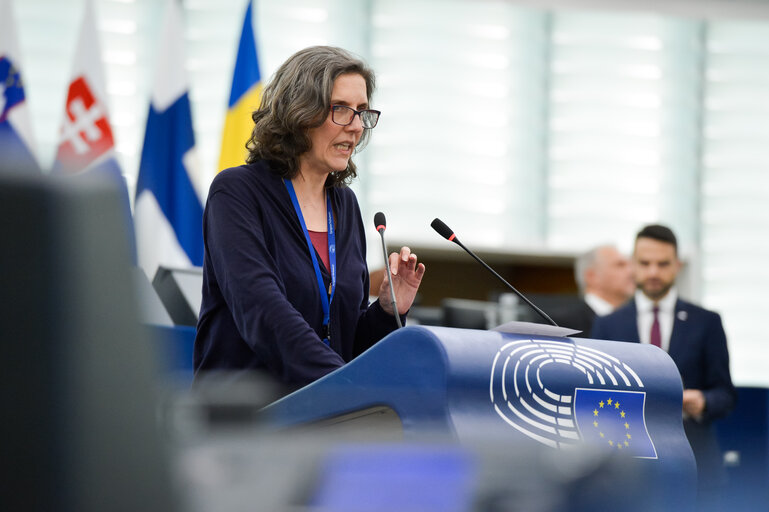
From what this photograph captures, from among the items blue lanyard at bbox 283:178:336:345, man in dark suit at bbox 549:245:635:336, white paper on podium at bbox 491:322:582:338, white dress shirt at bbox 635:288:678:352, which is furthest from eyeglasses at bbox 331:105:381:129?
man in dark suit at bbox 549:245:635:336

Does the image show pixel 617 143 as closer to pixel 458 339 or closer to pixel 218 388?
pixel 458 339

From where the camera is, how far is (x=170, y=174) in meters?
5.89

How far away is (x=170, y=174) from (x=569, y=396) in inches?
176

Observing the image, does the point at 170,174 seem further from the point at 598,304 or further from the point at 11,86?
the point at 598,304

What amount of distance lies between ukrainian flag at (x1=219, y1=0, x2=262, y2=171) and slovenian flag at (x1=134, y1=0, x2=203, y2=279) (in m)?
0.22

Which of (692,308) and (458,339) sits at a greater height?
(458,339)

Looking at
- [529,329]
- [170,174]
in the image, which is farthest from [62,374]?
[170,174]

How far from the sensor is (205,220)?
2205 mm

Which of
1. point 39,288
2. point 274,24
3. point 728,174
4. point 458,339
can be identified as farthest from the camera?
point 728,174

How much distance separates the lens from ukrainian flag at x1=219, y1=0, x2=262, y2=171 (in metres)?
5.89

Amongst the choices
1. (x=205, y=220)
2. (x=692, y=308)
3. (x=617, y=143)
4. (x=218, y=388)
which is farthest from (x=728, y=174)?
(x=218, y=388)

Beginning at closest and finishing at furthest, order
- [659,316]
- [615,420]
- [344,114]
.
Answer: [615,420] → [344,114] → [659,316]

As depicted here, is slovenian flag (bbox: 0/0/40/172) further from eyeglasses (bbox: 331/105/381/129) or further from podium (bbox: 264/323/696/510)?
podium (bbox: 264/323/696/510)

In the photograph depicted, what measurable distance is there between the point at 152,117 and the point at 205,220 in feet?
12.9
